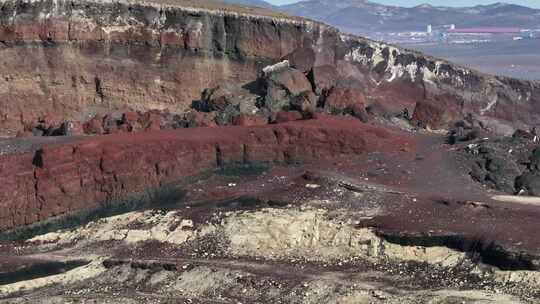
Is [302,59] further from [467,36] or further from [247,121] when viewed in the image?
[467,36]

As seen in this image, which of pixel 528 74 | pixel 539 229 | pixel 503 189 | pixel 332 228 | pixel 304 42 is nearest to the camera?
pixel 539 229

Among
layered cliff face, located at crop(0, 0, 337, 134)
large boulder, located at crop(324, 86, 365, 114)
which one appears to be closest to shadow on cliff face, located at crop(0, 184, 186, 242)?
large boulder, located at crop(324, 86, 365, 114)

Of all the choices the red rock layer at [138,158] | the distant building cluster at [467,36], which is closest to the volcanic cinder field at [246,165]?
the red rock layer at [138,158]

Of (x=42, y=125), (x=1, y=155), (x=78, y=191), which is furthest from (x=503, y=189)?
(x=42, y=125)

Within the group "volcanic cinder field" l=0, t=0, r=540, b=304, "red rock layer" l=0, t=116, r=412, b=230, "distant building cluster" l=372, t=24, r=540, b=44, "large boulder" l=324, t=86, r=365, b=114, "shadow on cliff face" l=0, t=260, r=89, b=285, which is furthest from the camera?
"distant building cluster" l=372, t=24, r=540, b=44

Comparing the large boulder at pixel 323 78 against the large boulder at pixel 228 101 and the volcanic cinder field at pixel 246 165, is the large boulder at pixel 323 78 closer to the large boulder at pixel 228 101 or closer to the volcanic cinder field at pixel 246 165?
the volcanic cinder field at pixel 246 165

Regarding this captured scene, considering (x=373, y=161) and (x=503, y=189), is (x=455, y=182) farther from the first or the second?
(x=373, y=161)

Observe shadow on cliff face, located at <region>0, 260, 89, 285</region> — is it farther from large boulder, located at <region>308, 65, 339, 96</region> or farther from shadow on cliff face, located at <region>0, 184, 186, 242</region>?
large boulder, located at <region>308, 65, 339, 96</region>
